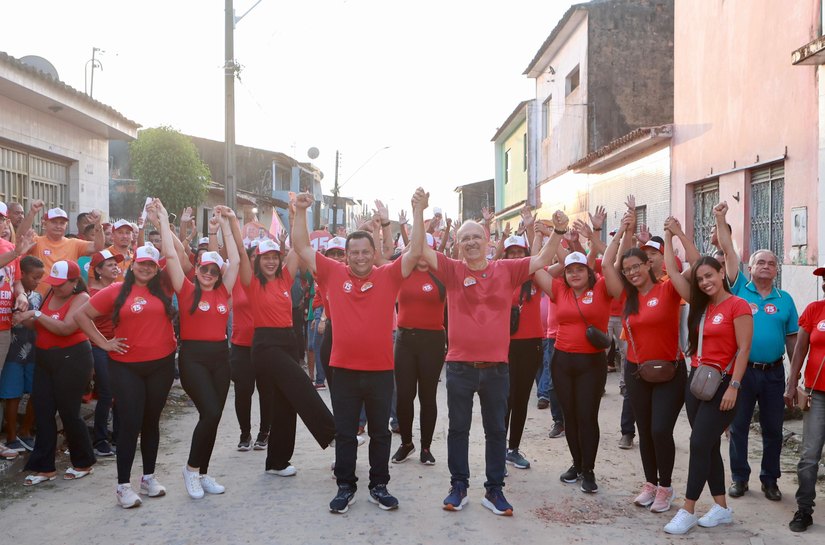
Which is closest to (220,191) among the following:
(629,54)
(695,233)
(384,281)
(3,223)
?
(629,54)

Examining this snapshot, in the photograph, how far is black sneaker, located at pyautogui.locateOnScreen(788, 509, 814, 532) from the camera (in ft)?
17.9

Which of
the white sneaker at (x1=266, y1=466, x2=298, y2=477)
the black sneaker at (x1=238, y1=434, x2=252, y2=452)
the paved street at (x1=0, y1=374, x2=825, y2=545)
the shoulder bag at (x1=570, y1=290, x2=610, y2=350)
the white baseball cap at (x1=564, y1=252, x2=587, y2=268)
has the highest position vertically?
the white baseball cap at (x1=564, y1=252, x2=587, y2=268)

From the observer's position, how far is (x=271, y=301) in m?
6.98

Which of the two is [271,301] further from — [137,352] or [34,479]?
[34,479]

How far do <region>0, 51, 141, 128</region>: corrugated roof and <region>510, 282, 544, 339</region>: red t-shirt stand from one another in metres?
7.37

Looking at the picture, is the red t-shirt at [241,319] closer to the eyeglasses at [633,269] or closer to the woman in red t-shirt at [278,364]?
the woman in red t-shirt at [278,364]

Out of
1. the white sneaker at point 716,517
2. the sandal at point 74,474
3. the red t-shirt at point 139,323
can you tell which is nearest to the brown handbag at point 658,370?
the white sneaker at point 716,517

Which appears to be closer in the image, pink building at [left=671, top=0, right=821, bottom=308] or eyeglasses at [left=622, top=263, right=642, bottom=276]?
eyeglasses at [left=622, top=263, right=642, bottom=276]

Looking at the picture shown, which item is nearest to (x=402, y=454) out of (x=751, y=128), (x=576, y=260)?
(x=576, y=260)

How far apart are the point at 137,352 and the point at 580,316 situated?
11.0 feet

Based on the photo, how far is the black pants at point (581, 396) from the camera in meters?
6.39

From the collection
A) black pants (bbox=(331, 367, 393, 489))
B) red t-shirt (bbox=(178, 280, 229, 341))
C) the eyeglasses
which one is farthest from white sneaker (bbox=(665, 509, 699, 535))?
red t-shirt (bbox=(178, 280, 229, 341))

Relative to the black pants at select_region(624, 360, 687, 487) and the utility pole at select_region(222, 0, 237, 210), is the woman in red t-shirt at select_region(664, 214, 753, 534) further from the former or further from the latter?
→ the utility pole at select_region(222, 0, 237, 210)

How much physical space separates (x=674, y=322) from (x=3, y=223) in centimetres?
582
